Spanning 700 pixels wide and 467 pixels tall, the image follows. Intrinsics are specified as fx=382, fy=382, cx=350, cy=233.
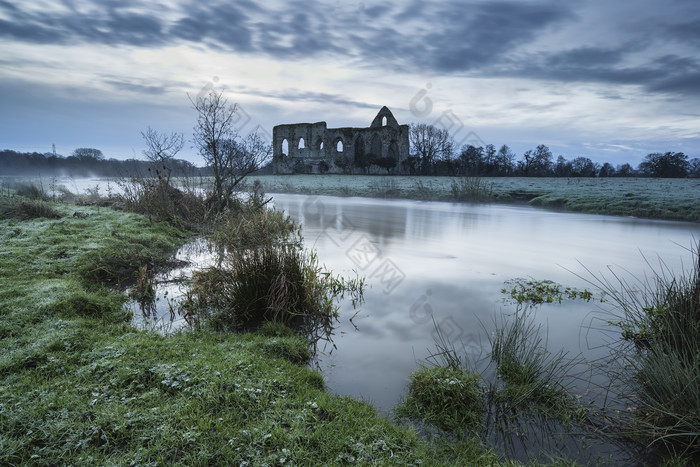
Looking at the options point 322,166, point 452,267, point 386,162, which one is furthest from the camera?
point 322,166

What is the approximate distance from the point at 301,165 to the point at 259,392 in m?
51.1

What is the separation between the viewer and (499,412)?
3.57 meters

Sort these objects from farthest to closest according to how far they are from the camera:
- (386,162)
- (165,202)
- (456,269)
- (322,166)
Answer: (322,166) < (386,162) < (165,202) < (456,269)

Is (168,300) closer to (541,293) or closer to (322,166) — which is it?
(541,293)

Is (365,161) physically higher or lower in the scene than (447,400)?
higher

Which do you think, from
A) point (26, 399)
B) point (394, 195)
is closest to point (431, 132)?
point (394, 195)

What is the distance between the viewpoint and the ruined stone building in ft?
162

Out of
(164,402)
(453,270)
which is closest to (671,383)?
(164,402)

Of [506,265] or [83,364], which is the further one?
[506,265]

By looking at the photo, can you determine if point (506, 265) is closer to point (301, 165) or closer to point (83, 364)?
point (83, 364)

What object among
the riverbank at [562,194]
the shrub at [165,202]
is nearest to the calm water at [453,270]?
the riverbank at [562,194]

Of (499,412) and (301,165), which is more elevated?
(301,165)

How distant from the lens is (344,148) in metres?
51.5

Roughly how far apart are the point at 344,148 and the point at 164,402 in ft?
164
